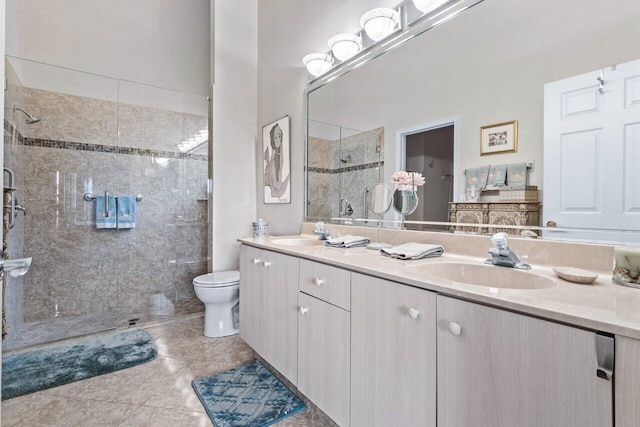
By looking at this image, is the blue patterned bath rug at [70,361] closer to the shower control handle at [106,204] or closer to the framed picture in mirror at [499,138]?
the shower control handle at [106,204]

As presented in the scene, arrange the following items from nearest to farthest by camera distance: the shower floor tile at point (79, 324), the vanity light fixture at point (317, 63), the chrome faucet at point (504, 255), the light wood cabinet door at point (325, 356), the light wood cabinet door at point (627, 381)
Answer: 1. the light wood cabinet door at point (627, 381)
2. the chrome faucet at point (504, 255)
3. the light wood cabinet door at point (325, 356)
4. the vanity light fixture at point (317, 63)
5. the shower floor tile at point (79, 324)

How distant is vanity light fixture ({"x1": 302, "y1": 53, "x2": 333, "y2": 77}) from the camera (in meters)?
2.11

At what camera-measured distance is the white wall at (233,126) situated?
271cm

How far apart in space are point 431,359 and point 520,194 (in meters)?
0.74

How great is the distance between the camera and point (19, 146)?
7.93 ft

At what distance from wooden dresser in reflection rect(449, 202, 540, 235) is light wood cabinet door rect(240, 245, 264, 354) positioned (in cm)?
108

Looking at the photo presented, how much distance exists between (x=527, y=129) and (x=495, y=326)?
32.2 inches

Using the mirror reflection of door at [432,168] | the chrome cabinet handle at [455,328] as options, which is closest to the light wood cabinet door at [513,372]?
the chrome cabinet handle at [455,328]

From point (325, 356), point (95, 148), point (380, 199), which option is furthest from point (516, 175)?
point (95, 148)

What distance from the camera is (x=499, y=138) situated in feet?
3.94

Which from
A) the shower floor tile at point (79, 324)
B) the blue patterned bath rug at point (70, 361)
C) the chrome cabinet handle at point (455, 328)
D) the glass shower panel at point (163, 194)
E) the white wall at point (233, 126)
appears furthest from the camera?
the glass shower panel at point (163, 194)

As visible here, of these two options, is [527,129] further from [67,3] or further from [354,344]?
[67,3]

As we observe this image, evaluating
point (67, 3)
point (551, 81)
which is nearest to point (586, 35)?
point (551, 81)

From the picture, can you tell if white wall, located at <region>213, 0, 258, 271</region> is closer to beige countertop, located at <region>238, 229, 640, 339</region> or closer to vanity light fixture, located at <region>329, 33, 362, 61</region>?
vanity light fixture, located at <region>329, 33, 362, 61</region>
